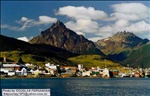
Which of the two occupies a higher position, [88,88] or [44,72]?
[44,72]

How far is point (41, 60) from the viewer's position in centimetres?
19775

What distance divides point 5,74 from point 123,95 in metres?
109

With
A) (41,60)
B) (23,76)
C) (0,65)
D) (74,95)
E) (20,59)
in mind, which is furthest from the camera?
(41,60)

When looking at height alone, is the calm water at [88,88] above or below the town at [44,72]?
below

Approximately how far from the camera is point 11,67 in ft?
503

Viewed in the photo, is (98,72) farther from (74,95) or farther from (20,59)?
(74,95)

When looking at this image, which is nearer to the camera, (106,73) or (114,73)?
(106,73)

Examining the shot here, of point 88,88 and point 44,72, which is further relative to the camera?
point 44,72

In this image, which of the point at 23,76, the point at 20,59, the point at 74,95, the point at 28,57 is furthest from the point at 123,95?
the point at 28,57

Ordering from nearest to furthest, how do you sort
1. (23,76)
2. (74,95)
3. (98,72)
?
(74,95) < (23,76) < (98,72)

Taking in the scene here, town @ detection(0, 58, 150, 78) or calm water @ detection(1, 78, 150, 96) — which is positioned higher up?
town @ detection(0, 58, 150, 78)

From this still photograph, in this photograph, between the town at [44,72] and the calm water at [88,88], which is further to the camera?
the town at [44,72]

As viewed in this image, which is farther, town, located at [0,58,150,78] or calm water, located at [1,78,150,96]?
town, located at [0,58,150,78]

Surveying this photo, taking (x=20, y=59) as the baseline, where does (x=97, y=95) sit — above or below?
below
